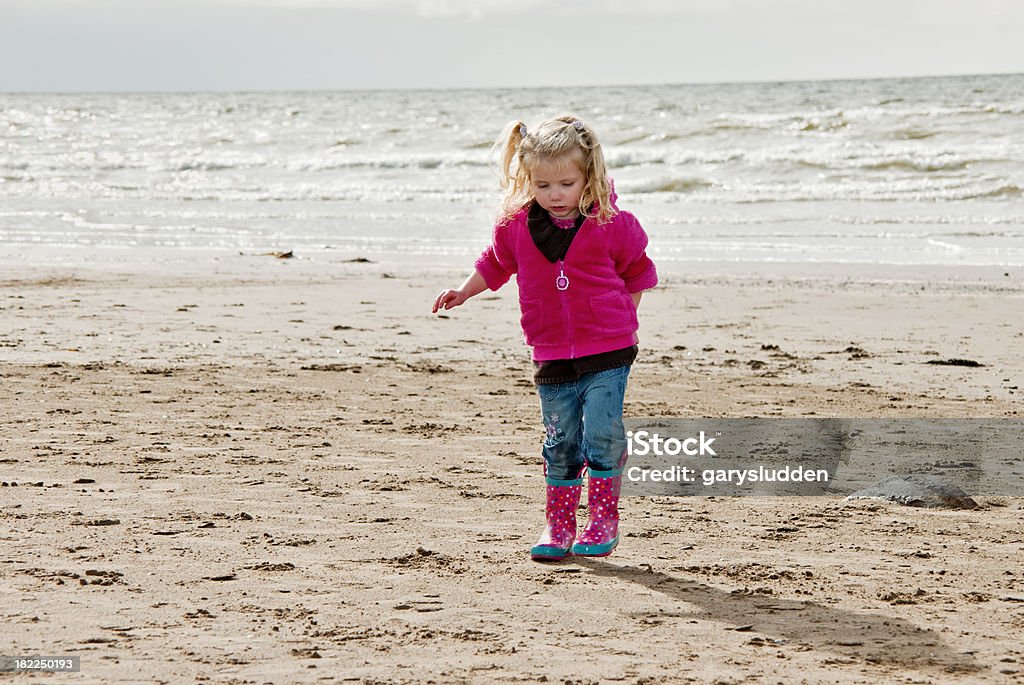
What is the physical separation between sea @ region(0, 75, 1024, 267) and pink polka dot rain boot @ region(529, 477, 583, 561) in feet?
3.88

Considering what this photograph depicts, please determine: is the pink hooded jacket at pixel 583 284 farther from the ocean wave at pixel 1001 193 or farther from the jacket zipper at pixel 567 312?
the ocean wave at pixel 1001 193

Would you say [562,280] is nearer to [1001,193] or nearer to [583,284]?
[583,284]

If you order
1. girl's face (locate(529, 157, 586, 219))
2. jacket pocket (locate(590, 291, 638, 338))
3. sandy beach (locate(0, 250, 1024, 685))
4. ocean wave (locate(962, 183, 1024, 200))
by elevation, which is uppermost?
ocean wave (locate(962, 183, 1024, 200))

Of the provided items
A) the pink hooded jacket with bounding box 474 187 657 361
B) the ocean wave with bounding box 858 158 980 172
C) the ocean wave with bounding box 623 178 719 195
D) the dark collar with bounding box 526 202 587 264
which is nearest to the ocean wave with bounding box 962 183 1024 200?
the ocean wave with bounding box 858 158 980 172

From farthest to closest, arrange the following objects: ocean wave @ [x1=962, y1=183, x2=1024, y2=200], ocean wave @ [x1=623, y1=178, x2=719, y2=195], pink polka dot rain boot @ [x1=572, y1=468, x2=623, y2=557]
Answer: ocean wave @ [x1=623, y1=178, x2=719, y2=195], ocean wave @ [x1=962, y1=183, x2=1024, y2=200], pink polka dot rain boot @ [x1=572, y1=468, x2=623, y2=557]

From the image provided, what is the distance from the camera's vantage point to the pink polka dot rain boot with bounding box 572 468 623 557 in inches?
153

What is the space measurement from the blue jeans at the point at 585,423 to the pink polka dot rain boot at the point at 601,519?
0.05m

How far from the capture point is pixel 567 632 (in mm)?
3174

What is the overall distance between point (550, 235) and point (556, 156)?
0.85ft

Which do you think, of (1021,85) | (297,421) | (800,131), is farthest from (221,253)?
(1021,85)

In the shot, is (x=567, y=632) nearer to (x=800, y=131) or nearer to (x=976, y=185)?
(x=976, y=185)

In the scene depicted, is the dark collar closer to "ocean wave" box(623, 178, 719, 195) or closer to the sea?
the sea

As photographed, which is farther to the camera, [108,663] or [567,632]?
[567,632]

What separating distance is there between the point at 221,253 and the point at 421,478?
949cm
